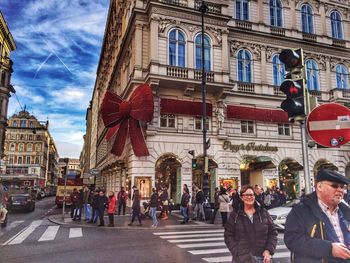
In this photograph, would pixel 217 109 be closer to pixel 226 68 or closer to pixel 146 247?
pixel 226 68

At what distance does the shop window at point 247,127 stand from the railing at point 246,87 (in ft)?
8.70

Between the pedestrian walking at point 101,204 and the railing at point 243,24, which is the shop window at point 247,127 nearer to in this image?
the railing at point 243,24

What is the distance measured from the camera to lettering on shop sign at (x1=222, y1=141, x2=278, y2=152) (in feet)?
82.8

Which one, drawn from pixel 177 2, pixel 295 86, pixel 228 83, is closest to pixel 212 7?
pixel 177 2

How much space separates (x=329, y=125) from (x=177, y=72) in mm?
19688

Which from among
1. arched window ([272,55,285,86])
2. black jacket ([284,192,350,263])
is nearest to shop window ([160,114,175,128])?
arched window ([272,55,285,86])

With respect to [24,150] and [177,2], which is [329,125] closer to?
[177,2]

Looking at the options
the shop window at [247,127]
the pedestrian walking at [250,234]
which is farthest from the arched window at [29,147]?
the pedestrian walking at [250,234]

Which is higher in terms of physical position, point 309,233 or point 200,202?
point 309,233

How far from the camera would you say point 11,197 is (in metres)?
25.5

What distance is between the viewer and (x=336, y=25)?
3147 cm

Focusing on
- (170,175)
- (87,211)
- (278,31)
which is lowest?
(87,211)

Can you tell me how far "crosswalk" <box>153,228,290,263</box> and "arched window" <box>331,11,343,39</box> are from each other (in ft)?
85.5

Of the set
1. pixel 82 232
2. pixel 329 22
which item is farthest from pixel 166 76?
pixel 329 22
